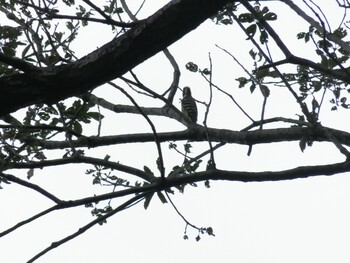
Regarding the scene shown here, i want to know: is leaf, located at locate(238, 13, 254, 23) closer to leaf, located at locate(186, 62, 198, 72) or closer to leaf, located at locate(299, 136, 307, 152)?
leaf, located at locate(186, 62, 198, 72)

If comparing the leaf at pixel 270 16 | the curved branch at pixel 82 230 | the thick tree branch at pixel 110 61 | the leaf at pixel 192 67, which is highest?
the leaf at pixel 192 67

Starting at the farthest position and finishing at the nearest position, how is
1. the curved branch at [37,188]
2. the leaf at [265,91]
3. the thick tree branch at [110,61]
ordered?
the leaf at [265,91]
the curved branch at [37,188]
the thick tree branch at [110,61]

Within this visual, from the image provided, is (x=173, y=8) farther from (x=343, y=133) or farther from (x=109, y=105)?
(x=109, y=105)

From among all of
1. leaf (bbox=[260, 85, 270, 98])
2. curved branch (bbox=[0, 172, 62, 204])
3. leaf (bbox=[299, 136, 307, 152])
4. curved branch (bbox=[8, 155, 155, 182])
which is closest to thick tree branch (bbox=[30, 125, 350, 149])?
leaf (bbox=[299, 136, 307, 152])

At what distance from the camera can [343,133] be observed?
3701 millimetres

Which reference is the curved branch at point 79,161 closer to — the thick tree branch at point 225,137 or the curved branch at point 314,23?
the thick tree branch at point 225,137

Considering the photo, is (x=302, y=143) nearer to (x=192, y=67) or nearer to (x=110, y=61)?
(x=192, y=67)

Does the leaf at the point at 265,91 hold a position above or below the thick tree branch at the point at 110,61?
above

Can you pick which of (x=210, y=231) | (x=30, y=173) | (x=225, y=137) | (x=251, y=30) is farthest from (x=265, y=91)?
(x=30, y=173)

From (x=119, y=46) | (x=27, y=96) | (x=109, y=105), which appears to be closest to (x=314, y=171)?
(x=119, y=46)

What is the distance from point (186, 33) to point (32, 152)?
177 centimetres

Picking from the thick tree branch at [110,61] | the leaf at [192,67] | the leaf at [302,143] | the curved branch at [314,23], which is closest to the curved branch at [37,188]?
the thick tree branch at [110,61]

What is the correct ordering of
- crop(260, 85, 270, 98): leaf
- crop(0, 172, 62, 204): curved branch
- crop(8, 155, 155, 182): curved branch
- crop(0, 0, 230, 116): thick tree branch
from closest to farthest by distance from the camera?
crop(0, 0, 230, 116): thick tree branch, crop(0, 172, 62, 204): curved branch, crop(8, 155, 155, 182): curved branch, crop(260, 85, 270, 98): leaf

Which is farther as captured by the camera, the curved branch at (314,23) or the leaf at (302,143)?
the curved branch at (314,23)
